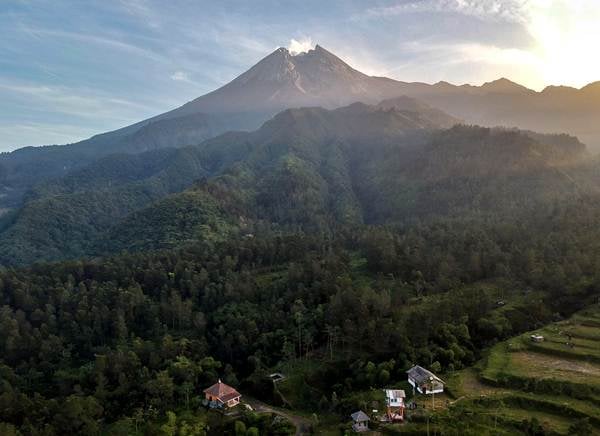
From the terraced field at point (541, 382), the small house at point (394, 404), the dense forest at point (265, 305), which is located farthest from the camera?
the dense forest at point (265, 305)

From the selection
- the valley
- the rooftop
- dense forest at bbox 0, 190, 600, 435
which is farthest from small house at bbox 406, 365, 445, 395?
the rooftop

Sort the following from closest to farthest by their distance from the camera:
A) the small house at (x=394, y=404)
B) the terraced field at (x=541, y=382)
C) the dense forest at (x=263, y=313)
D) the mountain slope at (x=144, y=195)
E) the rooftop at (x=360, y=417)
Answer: the terraced field at (x=541, y=382) → the rooftop at (x=360, y=417) → the small house at (x=394, y=404) → the dense forest at (x=263, y=313) → the mountain slope at (x=144, y=195)

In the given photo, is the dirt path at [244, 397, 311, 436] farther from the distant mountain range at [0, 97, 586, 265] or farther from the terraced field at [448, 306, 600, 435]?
the distant mountain range at [0, 97, 586, 265]

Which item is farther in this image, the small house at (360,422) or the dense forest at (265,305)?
the dense forest at (265,305)

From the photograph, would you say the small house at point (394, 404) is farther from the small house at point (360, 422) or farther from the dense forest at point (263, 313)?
the dense forest at point (263, 313)

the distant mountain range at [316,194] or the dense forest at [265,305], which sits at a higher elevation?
the distant mountain range at [316,194]

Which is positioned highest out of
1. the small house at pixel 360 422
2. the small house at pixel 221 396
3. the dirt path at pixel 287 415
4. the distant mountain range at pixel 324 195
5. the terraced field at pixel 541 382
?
the distant mountain range at pixel 324 195

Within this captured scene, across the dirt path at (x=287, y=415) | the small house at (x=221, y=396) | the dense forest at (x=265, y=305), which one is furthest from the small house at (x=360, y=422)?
the small house at (x=221, y=396)

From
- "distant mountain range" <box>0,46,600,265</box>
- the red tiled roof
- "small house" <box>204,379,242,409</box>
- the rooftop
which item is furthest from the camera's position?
"distant mountain range" <box>0,46,600,265</box>
